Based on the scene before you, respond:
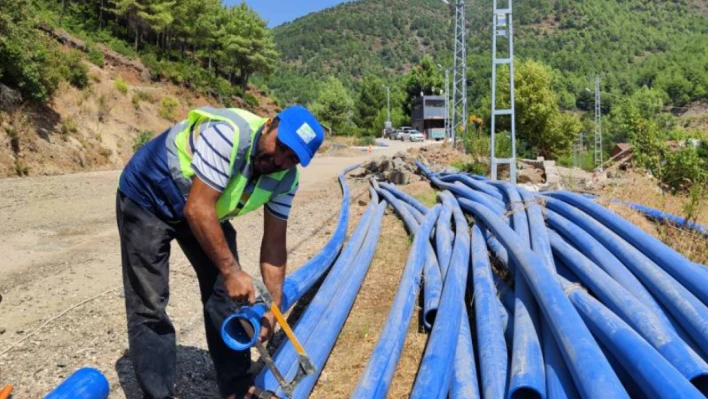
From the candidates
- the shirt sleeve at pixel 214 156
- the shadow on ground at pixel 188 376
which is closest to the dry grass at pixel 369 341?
the shadow on ground at pixel 188 376

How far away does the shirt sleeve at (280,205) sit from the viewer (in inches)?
99.5

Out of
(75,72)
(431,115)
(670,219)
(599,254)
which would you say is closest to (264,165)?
(599,254)

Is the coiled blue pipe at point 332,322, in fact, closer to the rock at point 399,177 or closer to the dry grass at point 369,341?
the dry grass at point 369,341

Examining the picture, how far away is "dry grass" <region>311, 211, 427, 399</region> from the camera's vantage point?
2920 millimetres

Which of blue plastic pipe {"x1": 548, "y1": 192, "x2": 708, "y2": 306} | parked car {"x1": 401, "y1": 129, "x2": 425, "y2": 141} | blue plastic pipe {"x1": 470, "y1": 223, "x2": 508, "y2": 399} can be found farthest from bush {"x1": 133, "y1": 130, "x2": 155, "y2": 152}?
parked car {"x1": 401, "y1": 129, "x2": 425, "y2": 141}

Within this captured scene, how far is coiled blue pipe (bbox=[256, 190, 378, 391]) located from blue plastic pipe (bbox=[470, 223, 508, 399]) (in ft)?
2.90

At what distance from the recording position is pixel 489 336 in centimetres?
275

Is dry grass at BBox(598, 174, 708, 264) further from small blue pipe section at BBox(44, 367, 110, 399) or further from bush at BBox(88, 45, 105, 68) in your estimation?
bush at BBox(88, 45, 105, 68)

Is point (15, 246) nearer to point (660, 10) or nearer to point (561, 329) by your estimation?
point (561, 329)

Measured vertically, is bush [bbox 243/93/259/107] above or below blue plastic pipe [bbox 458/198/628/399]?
above

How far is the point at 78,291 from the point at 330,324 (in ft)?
7.10

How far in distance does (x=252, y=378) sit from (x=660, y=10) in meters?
144

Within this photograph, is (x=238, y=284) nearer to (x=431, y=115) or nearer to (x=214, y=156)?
(x=214, y=156)

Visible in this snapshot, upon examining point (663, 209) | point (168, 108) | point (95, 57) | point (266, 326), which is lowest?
point (663, 209)
